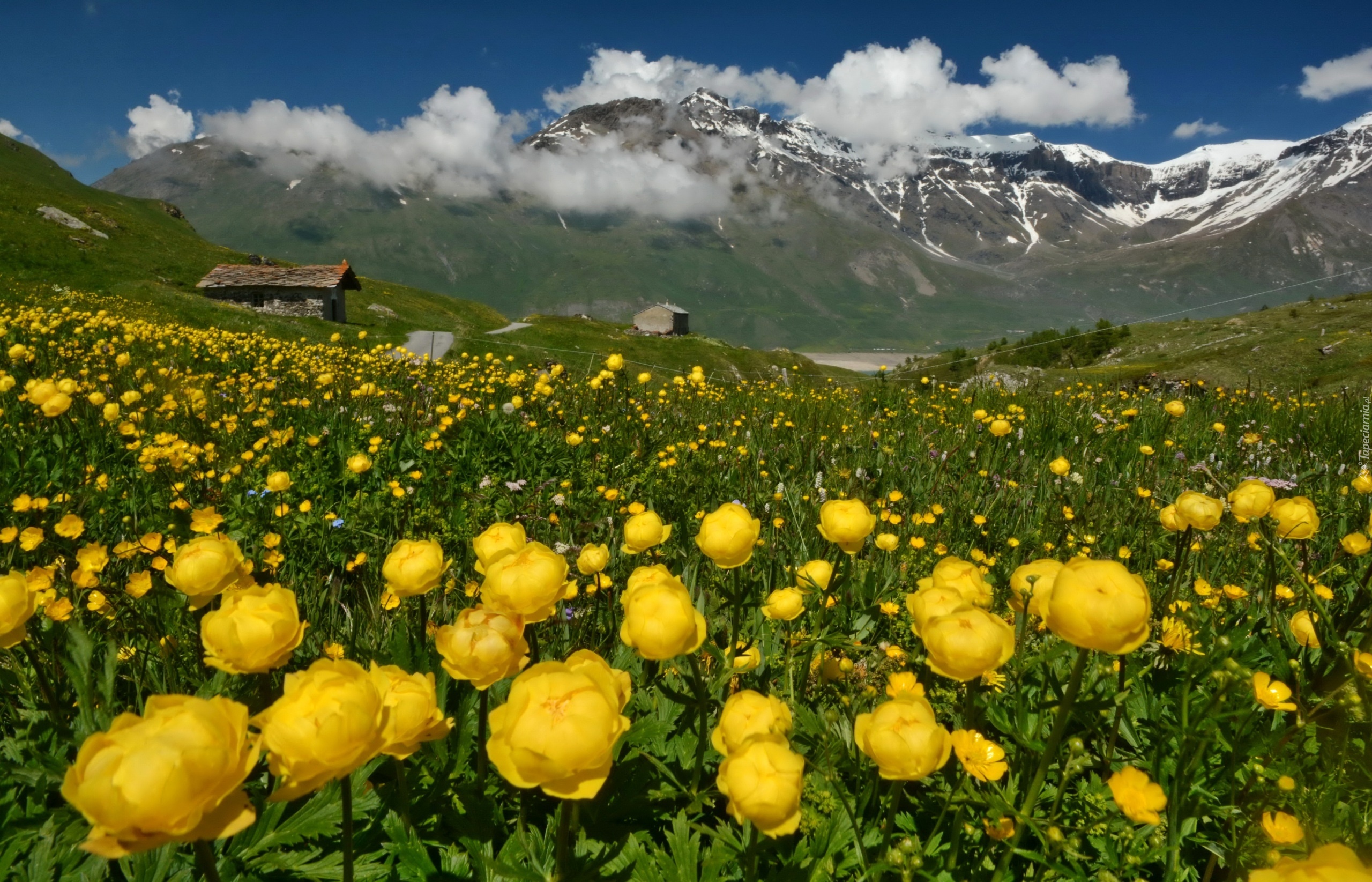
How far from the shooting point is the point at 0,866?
114cm

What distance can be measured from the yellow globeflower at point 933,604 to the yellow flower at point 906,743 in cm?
21

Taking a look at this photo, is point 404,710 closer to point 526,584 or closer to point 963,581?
point 526,584

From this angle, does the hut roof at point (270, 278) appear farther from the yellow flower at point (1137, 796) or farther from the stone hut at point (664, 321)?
the stone hut at point (664, 321)

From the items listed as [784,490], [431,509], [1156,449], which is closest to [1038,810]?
[784,490]

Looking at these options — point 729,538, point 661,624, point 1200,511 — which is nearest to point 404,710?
point 661,624

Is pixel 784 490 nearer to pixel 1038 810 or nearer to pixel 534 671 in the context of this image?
pixel 1038 810

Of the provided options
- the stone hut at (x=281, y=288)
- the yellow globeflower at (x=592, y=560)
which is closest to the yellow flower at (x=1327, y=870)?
the yellow globeflower at (x=592, y=560)

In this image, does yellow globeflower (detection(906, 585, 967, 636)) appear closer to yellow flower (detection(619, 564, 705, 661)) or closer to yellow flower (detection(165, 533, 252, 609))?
yellow flower (detection(619, 564, 705, 661))

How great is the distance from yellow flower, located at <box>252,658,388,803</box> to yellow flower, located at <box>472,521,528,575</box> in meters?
0.52

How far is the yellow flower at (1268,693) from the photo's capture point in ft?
4.45

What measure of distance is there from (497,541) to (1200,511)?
1.76 meters

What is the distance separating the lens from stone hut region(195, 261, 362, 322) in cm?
3441

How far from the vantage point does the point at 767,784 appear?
0.95 meters

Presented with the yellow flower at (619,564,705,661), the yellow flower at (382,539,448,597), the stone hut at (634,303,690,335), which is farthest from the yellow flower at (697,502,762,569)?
the stone hut at (634,303,690,335)
